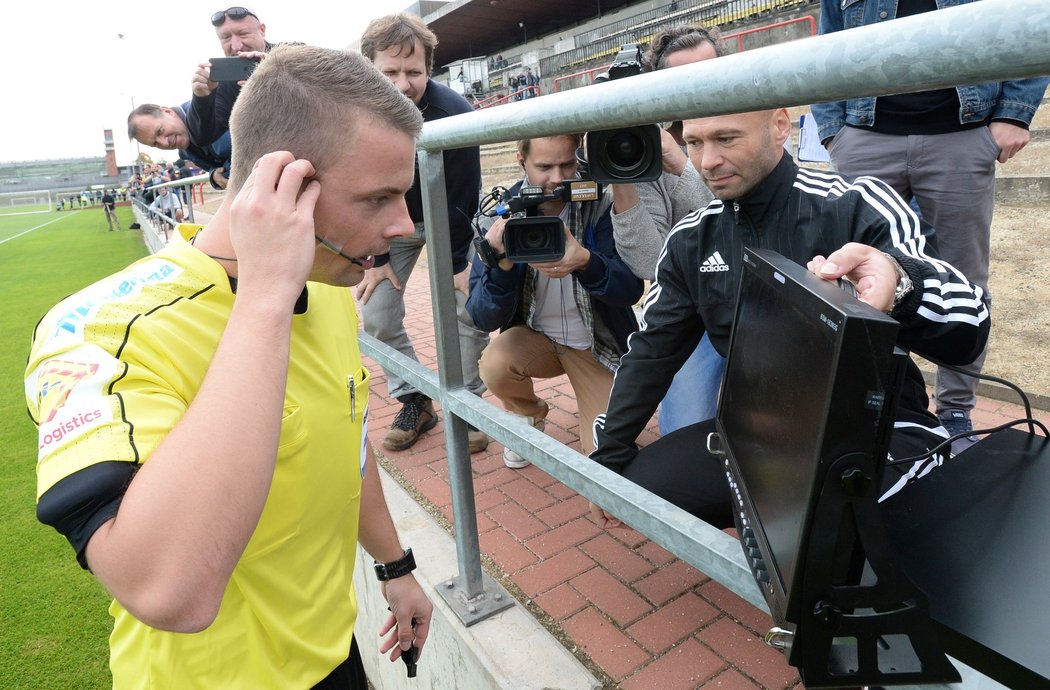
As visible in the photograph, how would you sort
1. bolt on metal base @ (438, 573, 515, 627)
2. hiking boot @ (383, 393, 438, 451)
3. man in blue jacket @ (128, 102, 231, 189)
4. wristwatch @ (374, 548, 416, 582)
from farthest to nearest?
man in blue jacket @ (128, 102, 231, 189), hiking boot @ (383, 393, 438, 451), bolt on metal base @ (438, 573, 515, 627), wristwatch @ (374, 548, 416, 582)

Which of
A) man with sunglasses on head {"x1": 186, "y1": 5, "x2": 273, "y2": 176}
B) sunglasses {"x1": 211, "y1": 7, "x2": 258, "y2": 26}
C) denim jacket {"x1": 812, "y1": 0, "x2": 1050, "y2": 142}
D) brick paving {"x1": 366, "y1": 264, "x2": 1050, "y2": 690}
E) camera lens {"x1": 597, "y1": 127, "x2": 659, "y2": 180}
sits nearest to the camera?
camera lens {"x1": 597, "y1": 127, "x2": 659, "y2": 180}

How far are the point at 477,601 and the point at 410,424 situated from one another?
1.67m

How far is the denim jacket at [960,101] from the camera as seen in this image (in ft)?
8.19

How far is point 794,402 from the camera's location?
95cm

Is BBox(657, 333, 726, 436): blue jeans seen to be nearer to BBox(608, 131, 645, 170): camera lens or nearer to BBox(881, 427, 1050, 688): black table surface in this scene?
BBox(608, 131, 645, 170): camera lens

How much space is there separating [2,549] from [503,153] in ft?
Result: 60.7

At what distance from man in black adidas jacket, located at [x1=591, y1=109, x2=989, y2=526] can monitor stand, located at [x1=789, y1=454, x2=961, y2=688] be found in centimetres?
93

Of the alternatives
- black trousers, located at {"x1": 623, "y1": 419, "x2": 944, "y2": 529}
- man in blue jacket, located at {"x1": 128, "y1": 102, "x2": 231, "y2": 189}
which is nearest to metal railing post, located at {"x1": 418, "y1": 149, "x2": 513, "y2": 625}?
black trousers, located at {"x1": 623, "y1": 419, "x2": 944, "y2": 529}

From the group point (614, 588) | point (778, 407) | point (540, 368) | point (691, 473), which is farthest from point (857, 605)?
point (540, 368)

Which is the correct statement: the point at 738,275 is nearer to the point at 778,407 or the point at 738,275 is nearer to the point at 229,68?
the point at 778,407

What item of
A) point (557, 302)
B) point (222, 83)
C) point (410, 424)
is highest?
point (222, 83)

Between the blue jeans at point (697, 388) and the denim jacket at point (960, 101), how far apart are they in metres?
0.96

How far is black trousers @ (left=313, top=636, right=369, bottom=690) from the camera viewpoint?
156 centimetres

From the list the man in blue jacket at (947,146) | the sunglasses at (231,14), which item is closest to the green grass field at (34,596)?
the sunglasses at (231,14)
